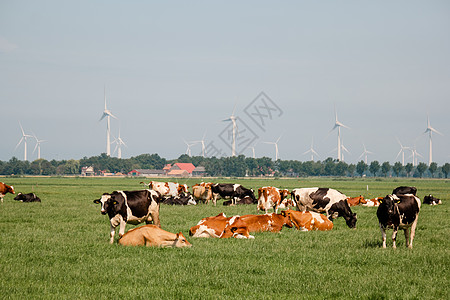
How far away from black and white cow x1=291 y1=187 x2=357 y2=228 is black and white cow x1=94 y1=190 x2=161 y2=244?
24.2 ft

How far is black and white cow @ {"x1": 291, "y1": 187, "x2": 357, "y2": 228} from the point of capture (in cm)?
1964

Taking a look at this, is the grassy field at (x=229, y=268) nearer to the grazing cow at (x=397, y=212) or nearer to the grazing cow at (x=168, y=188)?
the grazing cow at (x=397, y=212)

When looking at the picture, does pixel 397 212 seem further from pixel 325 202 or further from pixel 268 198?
pixel 268 198

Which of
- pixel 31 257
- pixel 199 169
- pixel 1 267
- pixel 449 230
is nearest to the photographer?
pixel 1 267

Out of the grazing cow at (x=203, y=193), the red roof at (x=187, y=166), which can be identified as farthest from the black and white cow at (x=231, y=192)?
the red roof at (x=187, y=166)

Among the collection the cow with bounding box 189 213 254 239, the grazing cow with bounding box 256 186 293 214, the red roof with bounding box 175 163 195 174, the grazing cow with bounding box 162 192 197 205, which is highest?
the red roof with bounding box 175 163 195 174

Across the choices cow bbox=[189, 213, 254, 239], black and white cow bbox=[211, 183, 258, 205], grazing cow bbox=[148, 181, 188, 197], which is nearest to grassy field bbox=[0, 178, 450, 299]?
cow bbox=[189, 213, 254, 239]

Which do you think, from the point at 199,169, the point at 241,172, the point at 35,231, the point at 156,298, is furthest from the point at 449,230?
the point at 199,169

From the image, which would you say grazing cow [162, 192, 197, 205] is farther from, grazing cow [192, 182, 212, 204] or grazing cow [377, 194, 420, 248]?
grazing cow [377, 194, 420, 248]

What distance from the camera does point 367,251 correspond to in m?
12.6

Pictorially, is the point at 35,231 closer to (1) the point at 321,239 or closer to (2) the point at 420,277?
(1) the point at 321,239

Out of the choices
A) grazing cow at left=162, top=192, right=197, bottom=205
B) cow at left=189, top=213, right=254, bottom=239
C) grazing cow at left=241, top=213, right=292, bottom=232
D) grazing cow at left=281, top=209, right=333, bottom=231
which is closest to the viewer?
cow at left=189, top=213, right=254, bottom=239

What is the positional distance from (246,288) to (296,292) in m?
0.89

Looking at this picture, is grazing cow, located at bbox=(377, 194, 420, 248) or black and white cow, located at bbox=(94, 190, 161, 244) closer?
grazing cow, located at bbox=(377, 194, 420, 248)
